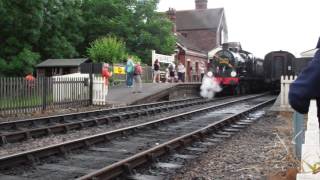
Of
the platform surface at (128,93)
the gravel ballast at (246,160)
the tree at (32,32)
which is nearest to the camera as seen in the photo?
the gravel ballast at (246,160)

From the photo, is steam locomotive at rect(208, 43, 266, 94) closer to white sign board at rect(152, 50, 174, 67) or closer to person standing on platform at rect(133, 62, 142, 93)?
white sign board at rect(152, 50, 174, 67)

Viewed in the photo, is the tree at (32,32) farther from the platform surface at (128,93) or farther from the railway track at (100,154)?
the railway track at (100,154)

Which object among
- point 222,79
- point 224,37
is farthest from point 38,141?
point 224,37

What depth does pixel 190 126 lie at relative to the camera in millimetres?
12430

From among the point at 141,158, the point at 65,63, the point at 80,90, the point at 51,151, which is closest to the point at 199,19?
the point at 65,63

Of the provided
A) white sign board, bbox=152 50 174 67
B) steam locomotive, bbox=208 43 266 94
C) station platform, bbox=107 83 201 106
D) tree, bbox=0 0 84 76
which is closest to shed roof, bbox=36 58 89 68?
tree, bbox=0 0 84 76

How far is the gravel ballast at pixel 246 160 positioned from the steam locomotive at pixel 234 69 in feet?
55.1

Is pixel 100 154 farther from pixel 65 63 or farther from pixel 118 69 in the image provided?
pixel 65 63

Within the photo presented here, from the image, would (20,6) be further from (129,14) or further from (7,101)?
→ (7,101)

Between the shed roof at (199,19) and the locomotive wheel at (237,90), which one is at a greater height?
the shed roof at (199,19)

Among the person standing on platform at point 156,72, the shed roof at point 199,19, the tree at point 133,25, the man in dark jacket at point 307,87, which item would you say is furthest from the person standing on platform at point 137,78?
the shed roof at point 199,19

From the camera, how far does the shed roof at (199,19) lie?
63188 millimetres

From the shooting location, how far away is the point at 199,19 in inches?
2530

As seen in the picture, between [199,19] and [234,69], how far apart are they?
122 feet
